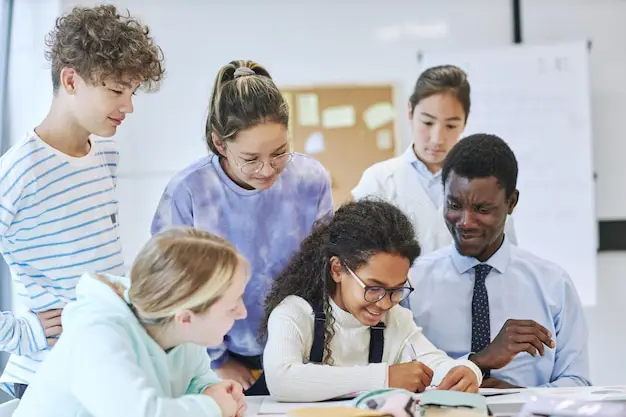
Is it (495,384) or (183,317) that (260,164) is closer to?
(183,317)

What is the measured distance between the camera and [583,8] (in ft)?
12.1

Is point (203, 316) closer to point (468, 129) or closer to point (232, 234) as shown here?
point (232, 234)

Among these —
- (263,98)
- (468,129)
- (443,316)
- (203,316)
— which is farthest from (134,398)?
(468,129)

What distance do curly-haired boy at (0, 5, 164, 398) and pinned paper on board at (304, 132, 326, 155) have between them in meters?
1.85

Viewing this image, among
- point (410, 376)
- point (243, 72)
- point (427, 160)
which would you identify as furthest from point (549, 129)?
point (410, 376)

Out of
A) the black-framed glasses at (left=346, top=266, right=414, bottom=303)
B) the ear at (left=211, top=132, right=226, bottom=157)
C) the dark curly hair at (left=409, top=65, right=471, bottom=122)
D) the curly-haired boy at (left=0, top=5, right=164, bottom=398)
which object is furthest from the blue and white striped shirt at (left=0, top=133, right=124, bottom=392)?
the dark curly hair at (left=409, top=65, right=471, bottom=122)

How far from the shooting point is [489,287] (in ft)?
7.04

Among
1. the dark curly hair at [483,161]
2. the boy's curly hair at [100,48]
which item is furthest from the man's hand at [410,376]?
the boy's curly hair at [100,48]

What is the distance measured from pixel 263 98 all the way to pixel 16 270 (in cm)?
72

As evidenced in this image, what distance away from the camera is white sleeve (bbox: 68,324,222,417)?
1224 mm

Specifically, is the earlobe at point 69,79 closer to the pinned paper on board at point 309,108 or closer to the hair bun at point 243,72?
the hair bun at point 243,72

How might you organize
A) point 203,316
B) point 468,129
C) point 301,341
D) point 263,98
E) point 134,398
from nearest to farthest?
point 134,398, point 203,316, point 301,341, point 263,98, point 468,129

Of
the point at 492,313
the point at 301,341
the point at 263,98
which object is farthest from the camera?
the point at 492,313

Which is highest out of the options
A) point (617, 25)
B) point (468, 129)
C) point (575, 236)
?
point (617, 25)
